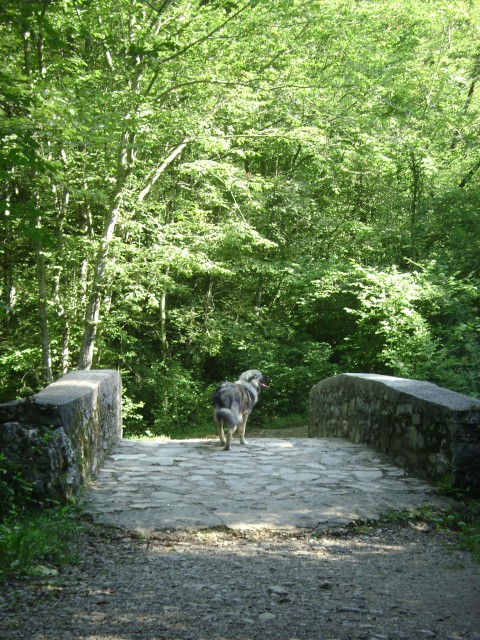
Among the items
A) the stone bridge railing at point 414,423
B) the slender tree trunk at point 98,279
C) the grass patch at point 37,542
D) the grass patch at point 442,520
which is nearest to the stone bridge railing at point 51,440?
the grass patch at point 37,542

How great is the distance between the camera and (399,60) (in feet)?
54.9

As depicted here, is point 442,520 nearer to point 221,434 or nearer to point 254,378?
point 221,434

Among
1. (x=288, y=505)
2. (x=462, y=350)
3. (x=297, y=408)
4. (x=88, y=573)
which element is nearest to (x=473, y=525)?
(x=288, y=505)

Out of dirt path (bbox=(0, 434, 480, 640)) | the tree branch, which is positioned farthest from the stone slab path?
the tree branch

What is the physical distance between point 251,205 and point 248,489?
11.1m

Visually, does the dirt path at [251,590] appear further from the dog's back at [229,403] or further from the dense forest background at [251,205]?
the dense forest background at [251,205]

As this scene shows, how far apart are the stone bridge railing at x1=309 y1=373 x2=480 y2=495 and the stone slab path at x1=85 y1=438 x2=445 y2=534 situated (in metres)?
0.20

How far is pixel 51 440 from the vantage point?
469 centimetres

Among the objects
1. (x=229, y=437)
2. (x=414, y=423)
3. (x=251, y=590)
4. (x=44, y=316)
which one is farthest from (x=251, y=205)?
(x=251, y=590)

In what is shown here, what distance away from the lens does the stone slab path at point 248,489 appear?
4785mm

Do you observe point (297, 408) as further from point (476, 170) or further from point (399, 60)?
point (399, 60)

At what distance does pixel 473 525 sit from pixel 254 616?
2419mm

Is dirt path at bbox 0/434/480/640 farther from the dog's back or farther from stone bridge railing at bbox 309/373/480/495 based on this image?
the dog's back

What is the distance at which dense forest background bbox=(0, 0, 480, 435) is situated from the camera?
39.5ft
